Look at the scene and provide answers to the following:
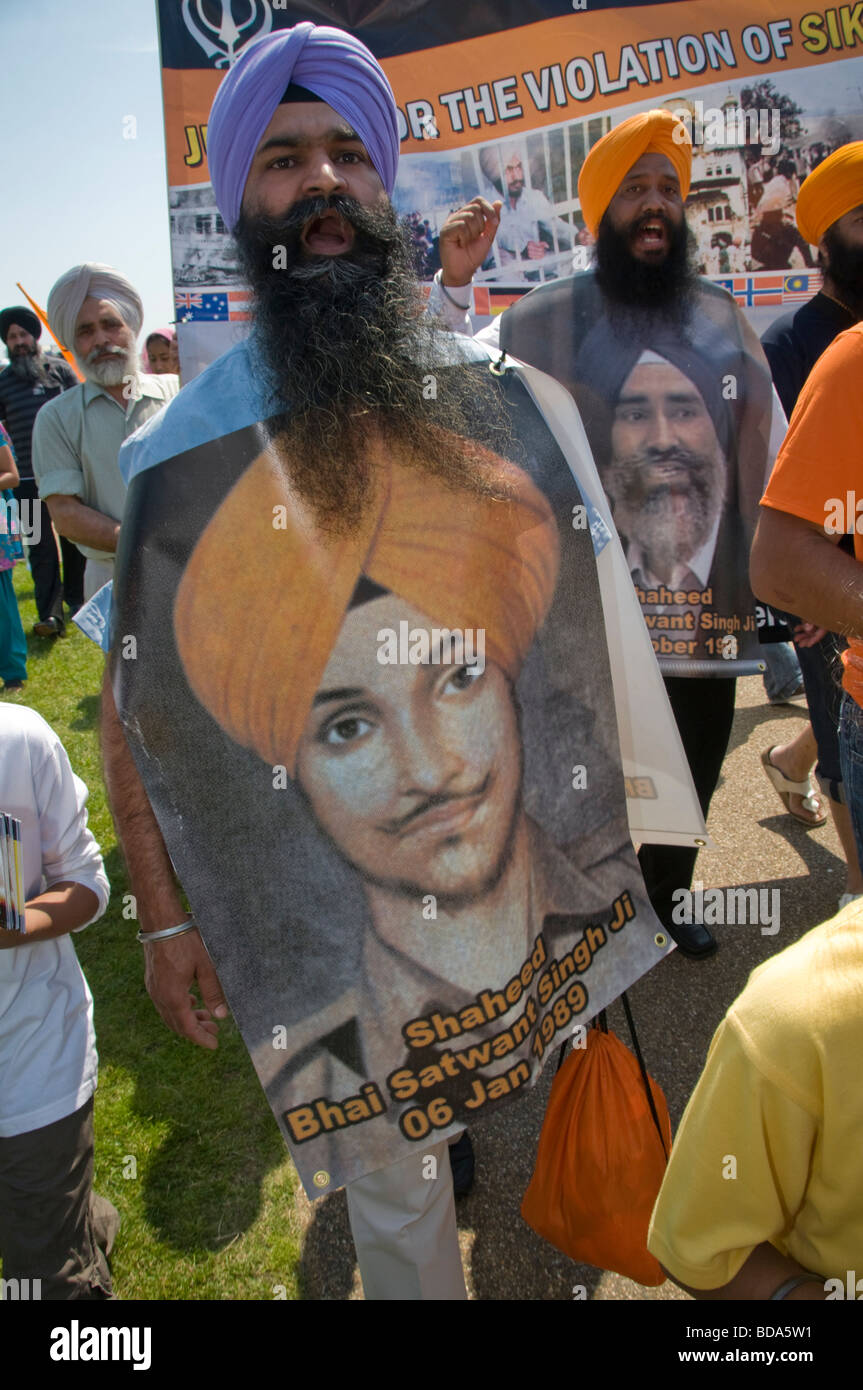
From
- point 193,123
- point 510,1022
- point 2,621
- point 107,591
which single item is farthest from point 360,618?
point 2,621

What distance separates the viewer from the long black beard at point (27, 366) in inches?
313

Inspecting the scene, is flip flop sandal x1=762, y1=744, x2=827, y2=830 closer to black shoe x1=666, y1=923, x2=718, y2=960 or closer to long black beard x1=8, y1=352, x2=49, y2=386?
black shoe x1=666, y1=923, x2=718, y2=960

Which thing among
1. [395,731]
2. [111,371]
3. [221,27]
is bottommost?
[395,731]

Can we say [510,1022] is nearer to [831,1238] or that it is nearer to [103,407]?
[831,1238]

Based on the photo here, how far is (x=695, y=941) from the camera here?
10.7 ft

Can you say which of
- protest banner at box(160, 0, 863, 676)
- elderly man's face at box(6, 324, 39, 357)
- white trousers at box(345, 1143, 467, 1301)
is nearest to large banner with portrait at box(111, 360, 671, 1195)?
white trousers at box(345, 1143, 467, 1301)

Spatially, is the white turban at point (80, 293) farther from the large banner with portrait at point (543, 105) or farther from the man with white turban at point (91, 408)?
the large banner with portrait at point (543, 105)

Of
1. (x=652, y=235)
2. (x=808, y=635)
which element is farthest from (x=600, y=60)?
(x=808, y=635)

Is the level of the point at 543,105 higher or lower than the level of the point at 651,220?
higher

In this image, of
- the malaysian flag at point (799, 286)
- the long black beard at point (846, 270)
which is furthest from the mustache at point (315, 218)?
the malaysian flag at point (799, 286)

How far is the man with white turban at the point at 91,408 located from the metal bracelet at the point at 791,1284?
3393 mm

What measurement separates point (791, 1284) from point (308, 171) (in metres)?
2.07

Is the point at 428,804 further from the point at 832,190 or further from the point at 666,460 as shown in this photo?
the point at 832,190

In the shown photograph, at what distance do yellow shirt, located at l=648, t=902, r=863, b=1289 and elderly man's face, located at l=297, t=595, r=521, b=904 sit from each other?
644mm
